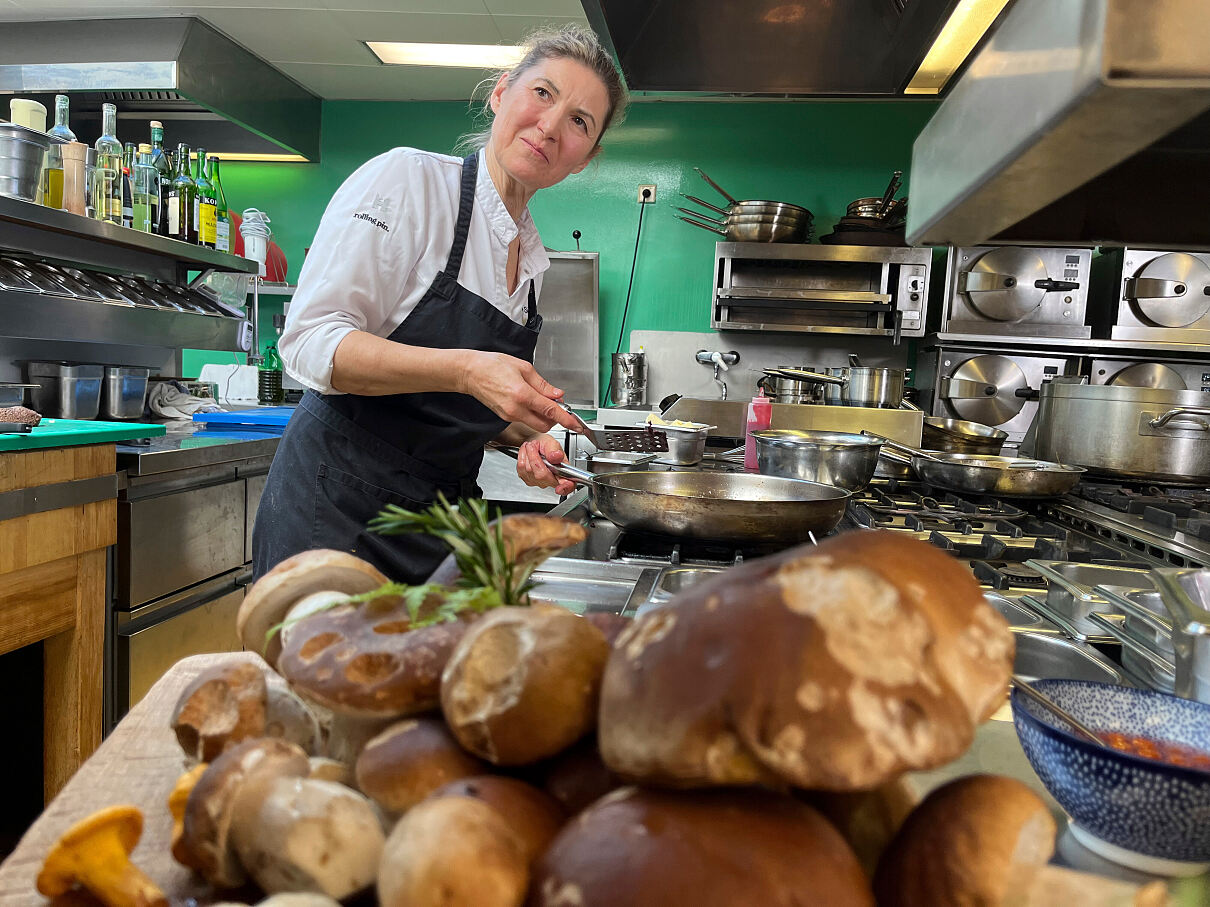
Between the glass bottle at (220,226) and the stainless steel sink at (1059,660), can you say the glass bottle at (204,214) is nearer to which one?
the glass bottle at (220,226)

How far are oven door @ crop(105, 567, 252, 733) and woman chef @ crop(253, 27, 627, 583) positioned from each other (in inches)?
38.3

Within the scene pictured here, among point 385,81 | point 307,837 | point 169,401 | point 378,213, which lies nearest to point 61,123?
point 169,401

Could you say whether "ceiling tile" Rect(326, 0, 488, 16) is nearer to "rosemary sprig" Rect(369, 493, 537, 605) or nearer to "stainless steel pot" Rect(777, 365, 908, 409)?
"stainless steel pot" Rect(777, 365, 908, 409)

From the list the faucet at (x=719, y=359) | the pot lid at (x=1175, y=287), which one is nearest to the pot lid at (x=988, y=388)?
the pot lid at (x=1175, y=287)

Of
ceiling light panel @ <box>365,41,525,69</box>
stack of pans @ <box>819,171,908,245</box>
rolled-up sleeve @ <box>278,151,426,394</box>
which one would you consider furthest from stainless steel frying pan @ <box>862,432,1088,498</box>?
ceiling light panel @ <box>365,41,525,69</box>

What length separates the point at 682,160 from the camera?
212 inches

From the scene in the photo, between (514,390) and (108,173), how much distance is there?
114 inches

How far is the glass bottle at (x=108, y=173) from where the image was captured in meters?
3.29

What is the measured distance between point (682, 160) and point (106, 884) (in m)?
5.48

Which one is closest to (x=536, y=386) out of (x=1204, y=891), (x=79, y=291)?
(x=1204, y=891)

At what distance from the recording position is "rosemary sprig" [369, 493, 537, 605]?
0.53 m

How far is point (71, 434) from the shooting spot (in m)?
2.32

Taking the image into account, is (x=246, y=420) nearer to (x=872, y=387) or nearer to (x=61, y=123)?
(x=61, y=123)

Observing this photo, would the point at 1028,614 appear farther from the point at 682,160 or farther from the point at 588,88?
the point at 682,160
